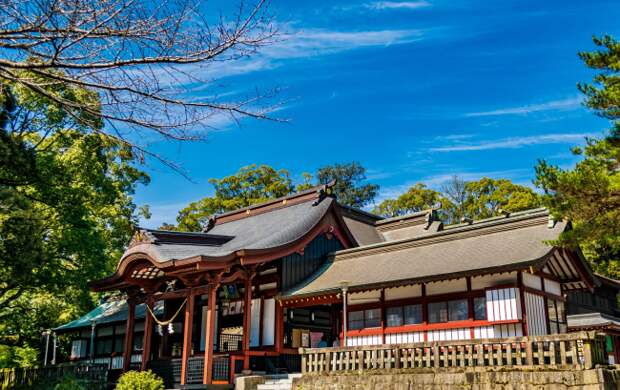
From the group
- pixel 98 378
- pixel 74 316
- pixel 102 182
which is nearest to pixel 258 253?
pixel 98 378

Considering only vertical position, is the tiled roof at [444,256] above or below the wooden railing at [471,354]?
above

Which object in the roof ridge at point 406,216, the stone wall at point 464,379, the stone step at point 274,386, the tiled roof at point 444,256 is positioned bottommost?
the stone step at point 274,386

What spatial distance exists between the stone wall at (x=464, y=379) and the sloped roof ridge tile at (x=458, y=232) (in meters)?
6.61

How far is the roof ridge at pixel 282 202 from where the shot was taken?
24533 millimetres

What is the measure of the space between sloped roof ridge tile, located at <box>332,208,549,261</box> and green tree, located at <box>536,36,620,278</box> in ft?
12.7

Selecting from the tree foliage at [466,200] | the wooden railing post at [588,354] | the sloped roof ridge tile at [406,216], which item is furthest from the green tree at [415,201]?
the wooden railing post at [588,354]

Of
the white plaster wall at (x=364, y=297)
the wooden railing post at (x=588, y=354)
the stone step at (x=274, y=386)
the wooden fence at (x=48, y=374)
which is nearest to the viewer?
the wooden railing post at (x=588, y=354)

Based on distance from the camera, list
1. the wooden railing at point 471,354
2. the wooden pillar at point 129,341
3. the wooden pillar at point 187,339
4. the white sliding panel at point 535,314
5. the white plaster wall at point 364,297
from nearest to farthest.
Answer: the wooden railing at point 471,354 → the white sliding panel at point 535,314 → the wooden pillar at point 187,339 → the white plaster wall at point 364,297 → the wooden pillar at point 129,341

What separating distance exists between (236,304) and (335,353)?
7.09m

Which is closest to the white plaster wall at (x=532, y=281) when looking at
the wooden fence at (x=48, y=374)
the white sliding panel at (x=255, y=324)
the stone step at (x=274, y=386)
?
the stone step at (x=274, y=386)

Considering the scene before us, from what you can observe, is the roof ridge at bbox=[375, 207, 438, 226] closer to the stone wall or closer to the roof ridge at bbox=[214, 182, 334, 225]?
the roof ridge at bbox=[214, 182, 334, 225]

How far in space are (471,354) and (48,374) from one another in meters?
15.3

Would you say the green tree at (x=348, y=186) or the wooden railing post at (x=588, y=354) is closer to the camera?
the wooden railing post at (x=588, y=354)

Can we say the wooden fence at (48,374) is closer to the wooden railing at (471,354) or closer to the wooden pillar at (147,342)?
the wooden pillar at (147,342)
